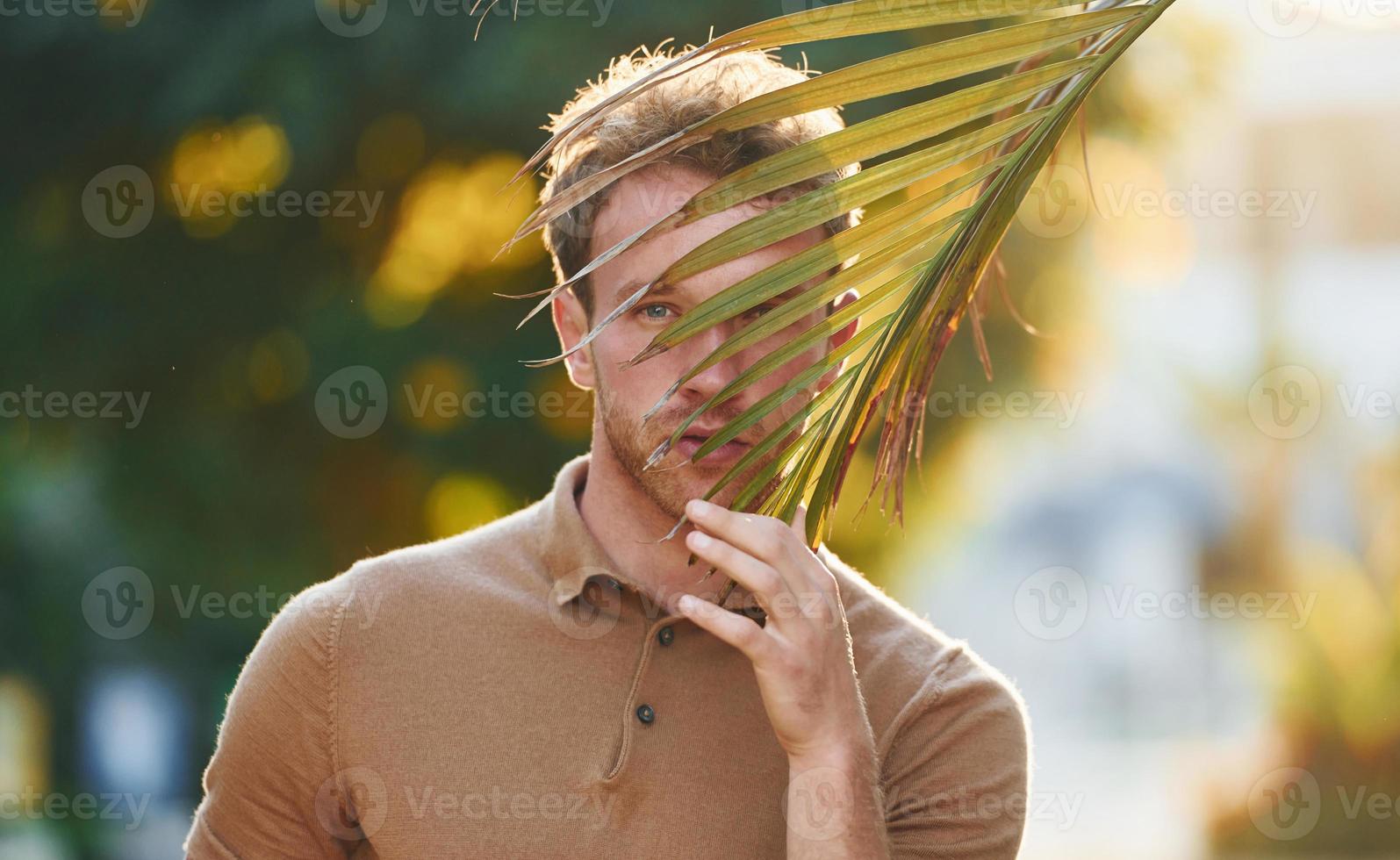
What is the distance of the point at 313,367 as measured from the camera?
4.41m

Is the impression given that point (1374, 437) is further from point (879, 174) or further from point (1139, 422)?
point (879, 174)

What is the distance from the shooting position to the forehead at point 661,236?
64.5 inches

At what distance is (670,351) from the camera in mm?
1665

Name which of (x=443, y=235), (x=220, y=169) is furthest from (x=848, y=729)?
(x=220, y=169)

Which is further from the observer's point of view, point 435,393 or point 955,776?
point 435,393

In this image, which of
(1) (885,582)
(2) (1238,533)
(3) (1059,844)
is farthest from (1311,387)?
(1) (885,582)

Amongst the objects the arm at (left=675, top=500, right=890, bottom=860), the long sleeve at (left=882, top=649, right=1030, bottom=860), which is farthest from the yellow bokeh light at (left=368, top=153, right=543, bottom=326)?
the arm at (left=675, top=500, right=890, bottom=860)

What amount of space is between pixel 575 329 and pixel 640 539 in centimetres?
33

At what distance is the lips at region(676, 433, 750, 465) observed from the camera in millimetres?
1583

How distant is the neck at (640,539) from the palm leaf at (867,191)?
52 centimetres

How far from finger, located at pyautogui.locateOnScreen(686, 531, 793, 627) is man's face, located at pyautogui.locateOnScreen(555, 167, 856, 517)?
25 cm

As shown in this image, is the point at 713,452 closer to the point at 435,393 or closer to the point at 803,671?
the point at 803,671

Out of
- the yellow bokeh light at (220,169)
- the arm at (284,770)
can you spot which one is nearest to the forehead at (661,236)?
the arm at (284,770)

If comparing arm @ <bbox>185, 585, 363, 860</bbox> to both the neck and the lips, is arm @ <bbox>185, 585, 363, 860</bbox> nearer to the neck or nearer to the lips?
the neck
